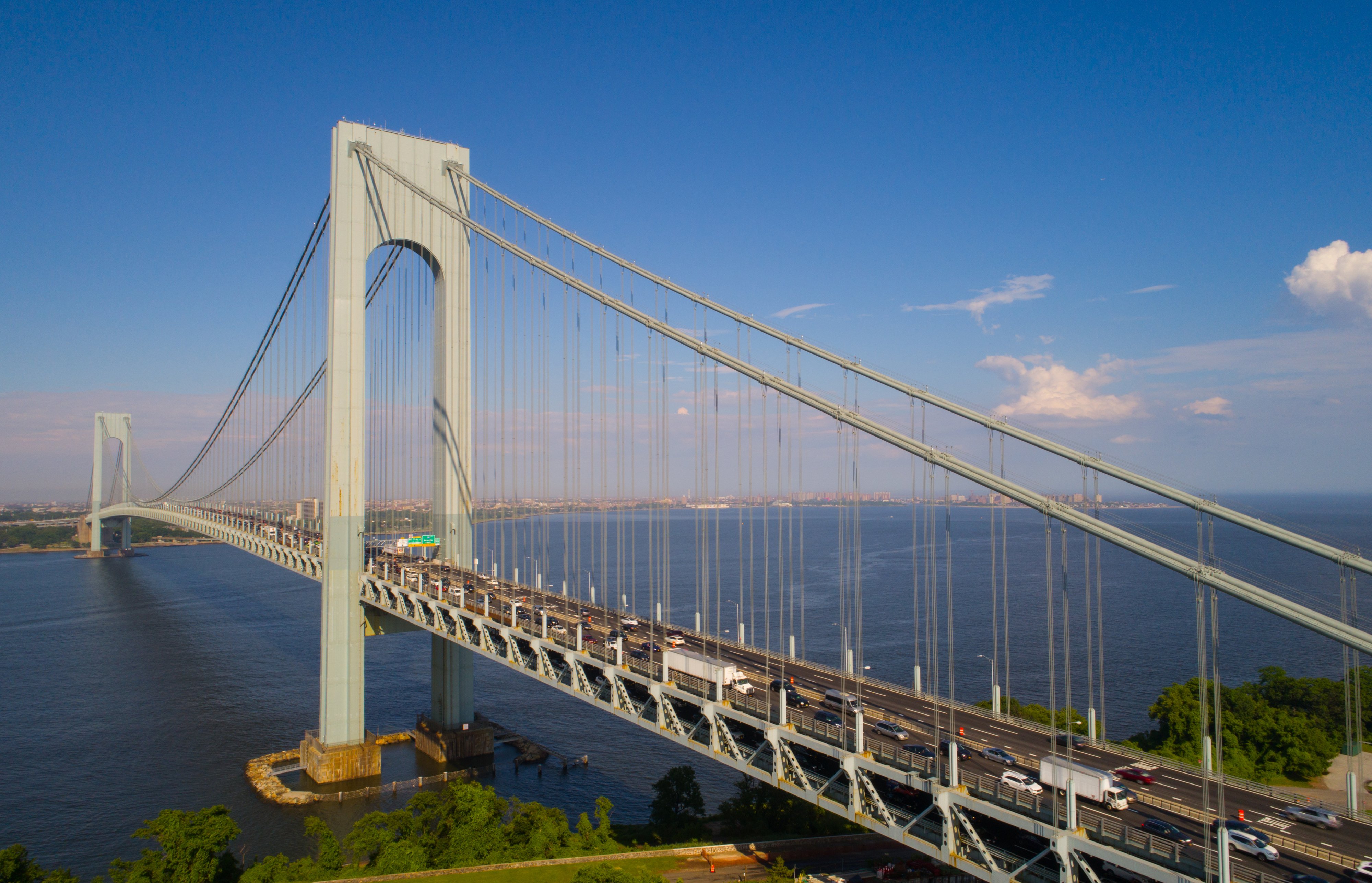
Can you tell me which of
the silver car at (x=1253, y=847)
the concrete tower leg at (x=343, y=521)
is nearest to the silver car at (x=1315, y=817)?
the silver car at (x=1253, y=847)

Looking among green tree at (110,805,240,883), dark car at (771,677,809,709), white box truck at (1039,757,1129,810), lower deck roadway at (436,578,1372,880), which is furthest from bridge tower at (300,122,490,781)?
white box truck at (1039,757,1129,810)

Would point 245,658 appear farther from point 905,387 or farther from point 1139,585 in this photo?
point 1139,585

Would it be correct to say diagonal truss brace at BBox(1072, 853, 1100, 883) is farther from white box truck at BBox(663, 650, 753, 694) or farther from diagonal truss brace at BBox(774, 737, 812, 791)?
white box truck at BBox(663, 650, 753, 694)

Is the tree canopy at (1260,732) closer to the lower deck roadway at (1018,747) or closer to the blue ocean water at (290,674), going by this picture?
the blue ocean water at (290,674)

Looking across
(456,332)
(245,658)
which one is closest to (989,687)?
(456,332)

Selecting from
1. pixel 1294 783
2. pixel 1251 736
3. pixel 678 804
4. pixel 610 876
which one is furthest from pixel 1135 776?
pixel 1251 736
